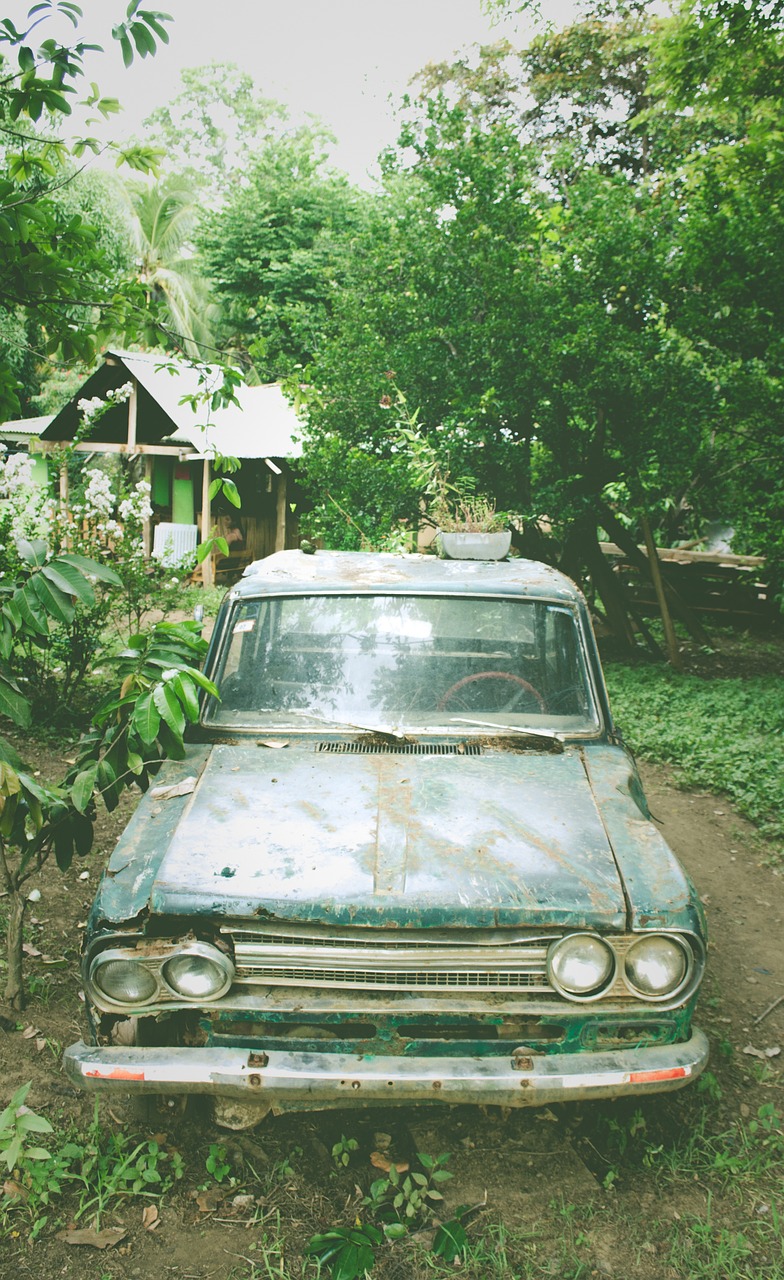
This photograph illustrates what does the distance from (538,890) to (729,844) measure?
3.57m

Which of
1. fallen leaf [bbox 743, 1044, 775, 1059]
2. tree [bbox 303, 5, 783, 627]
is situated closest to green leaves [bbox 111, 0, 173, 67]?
fallen leaf [bbox 743, 1044, 775, 1059]

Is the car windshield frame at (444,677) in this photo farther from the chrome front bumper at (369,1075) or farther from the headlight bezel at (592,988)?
the chrome front bumper at (369,1075)

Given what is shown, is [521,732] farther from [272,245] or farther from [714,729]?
[272,245]

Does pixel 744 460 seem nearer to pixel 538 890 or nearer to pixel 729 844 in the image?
pixel 729 844

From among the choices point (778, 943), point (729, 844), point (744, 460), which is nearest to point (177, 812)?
point (778, 943)

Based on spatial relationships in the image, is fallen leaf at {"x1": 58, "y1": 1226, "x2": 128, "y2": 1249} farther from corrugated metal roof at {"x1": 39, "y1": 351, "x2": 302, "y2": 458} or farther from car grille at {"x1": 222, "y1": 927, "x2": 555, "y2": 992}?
corrugated metal roof at {"x1": 39, "y1": 351, "x2": 302, "y2": 458}

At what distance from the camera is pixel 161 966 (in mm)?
2436

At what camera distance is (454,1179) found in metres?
2.71

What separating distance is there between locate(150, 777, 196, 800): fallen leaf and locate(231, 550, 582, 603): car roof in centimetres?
98

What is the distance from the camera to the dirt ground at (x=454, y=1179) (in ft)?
7.95

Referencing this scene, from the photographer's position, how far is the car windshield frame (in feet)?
10.9

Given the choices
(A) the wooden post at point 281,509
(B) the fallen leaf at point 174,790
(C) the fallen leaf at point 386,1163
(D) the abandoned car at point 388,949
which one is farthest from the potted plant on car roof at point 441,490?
(A) the wooden post at point 281,509

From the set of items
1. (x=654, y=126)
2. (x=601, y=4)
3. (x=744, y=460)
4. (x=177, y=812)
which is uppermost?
(x=601, y=4)

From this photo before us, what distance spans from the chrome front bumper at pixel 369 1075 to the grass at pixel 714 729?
3.66 metres
